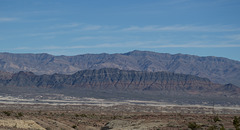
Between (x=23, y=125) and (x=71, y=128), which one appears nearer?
(x=23, y=125)

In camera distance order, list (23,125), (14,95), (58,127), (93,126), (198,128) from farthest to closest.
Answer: (14,95) < (93,126) < (58,127) < (23,125) < (198,128)

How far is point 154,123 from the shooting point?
159ft

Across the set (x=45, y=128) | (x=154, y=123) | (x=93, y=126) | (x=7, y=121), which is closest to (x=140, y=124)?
(x=154, y=123)

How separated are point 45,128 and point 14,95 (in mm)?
154911

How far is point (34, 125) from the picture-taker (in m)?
45.9

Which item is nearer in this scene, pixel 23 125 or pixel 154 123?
pixel 23 125

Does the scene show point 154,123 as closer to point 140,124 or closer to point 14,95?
point 140,124

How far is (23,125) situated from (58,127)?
470cm

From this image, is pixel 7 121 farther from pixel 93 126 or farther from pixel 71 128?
pixel 93 126

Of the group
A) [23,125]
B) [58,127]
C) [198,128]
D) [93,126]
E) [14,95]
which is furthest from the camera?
[14,95]

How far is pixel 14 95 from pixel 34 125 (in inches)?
6079

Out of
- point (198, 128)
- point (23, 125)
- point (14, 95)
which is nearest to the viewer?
point (198, 128)

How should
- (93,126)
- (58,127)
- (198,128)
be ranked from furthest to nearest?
(93,126) < (58,127) < (198,128)

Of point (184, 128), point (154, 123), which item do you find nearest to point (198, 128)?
point (184, 128)
